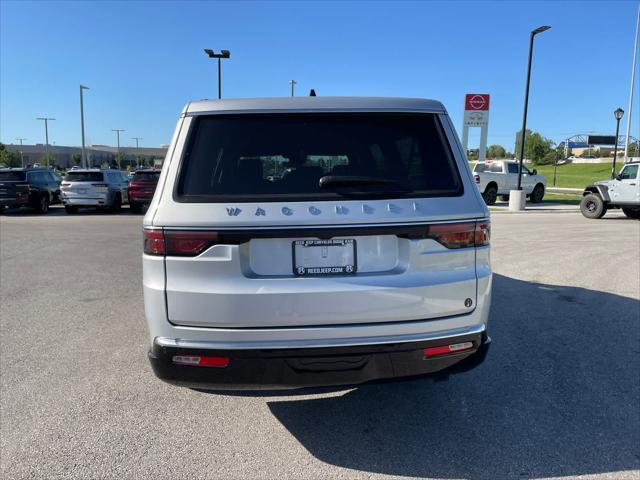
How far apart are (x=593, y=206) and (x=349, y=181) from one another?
17159 mm

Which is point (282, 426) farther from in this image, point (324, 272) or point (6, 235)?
point (6, 235)

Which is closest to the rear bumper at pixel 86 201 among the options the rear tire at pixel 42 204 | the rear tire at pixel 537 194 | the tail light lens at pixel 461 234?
the rear tire at pixel 42 204

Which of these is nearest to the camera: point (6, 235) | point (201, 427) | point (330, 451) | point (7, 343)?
point (330, 451)

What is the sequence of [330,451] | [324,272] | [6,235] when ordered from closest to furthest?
[324,272] → [330,451] → [6,235]

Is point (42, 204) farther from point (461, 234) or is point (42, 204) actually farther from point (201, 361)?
point (461, 234)

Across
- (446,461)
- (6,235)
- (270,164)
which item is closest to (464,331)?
(446,461)

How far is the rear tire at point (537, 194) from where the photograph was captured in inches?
950

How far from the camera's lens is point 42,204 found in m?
19.0

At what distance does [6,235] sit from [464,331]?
13.1 meters

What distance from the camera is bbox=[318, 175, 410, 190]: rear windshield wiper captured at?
2.50 m

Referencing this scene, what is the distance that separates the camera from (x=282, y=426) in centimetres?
308

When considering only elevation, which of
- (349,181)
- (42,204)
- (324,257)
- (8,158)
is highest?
(8,158)

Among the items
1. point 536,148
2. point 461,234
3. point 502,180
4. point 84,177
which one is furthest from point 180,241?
point 536,148

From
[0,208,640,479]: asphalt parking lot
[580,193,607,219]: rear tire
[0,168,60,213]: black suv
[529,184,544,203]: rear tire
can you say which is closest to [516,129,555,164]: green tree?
[529,184,544,203]: rear tire
